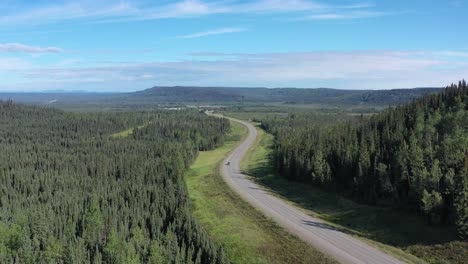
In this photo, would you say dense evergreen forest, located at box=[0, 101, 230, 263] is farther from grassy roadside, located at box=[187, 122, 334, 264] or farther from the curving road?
the curving road

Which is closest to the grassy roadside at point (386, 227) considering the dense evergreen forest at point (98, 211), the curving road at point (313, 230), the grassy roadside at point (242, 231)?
the curving road at point (313, 230)

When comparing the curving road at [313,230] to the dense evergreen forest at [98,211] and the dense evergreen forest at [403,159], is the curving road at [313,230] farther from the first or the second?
the dense evergreen forest at [98,211]

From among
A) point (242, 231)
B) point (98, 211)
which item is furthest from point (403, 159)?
point (98, 211)

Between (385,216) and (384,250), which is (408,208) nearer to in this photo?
(385,216)

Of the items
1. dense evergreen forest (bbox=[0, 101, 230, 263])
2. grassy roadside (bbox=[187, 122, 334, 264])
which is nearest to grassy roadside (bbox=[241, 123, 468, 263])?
grassy roadside (bbox=[187, 122, 334, 264])

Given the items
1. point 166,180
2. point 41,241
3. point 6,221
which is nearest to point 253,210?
point 166,180

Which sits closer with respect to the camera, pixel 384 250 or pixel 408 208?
pixel 384 250
